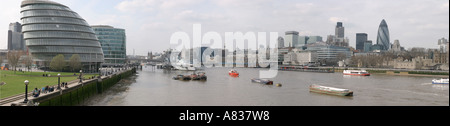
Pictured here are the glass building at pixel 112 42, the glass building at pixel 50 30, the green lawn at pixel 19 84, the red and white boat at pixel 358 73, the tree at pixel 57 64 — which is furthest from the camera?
the glass building at pixel 112 42

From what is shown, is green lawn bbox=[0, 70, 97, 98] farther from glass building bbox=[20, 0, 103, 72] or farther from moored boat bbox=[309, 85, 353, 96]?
glass building bbox=[20, 0, 103, 72]

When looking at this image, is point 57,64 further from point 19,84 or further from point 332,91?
point 332,91

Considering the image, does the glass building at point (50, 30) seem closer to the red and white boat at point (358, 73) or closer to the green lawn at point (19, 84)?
the green lawn at point (19, 84)

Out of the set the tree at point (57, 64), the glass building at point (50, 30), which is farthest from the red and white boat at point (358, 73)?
the tree at point (57, 64)

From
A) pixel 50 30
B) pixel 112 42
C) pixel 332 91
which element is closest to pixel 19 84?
pixel 332 91

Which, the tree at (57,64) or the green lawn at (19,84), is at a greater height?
the tree at (57,64)
